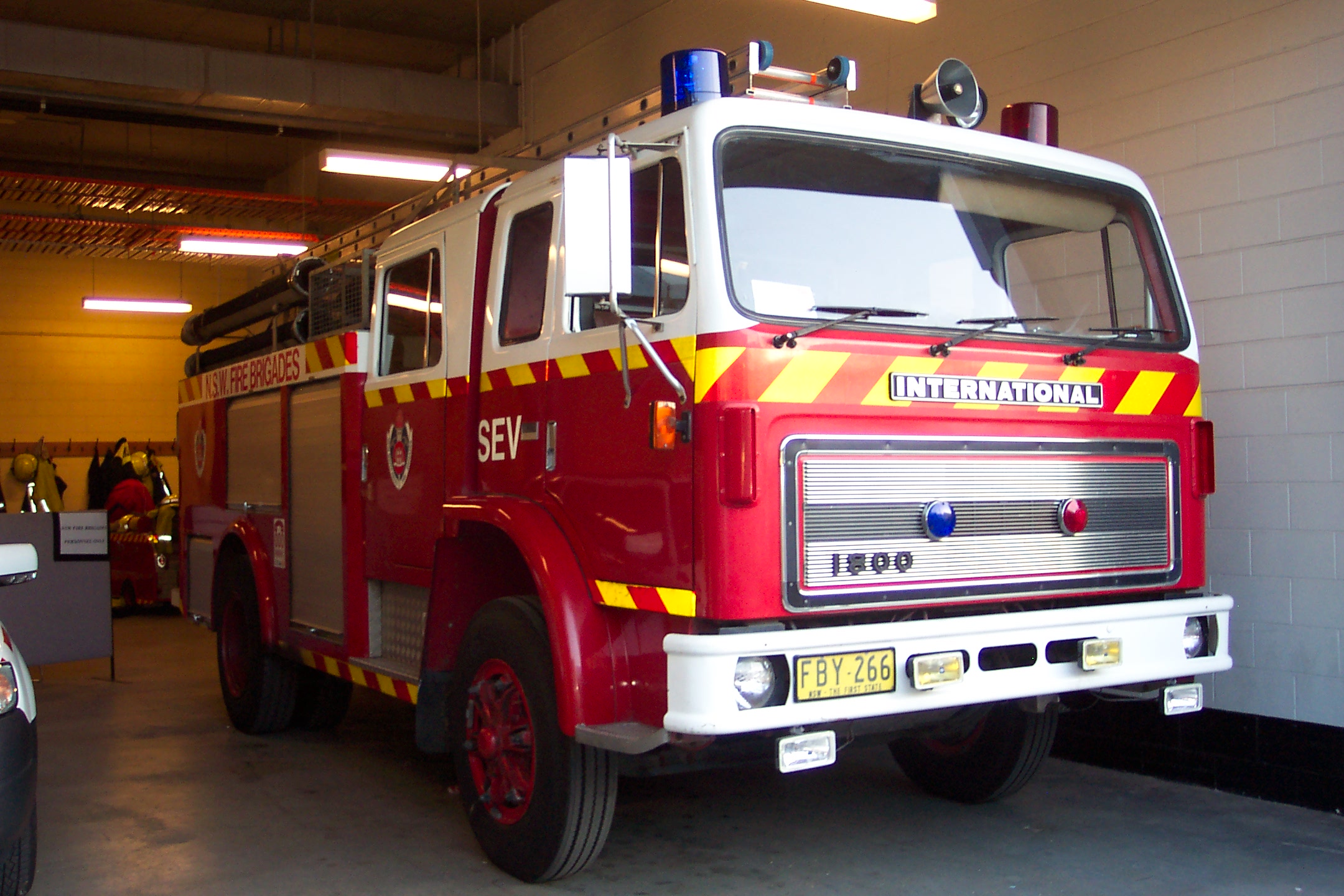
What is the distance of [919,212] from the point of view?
4.00 m

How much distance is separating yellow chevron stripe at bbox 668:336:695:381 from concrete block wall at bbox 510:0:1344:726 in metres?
3.00

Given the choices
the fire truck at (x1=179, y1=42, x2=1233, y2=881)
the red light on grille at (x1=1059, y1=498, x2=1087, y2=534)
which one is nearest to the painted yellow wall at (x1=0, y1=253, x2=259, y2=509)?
the fire truck at (x1=179, y1=42, x2=1233, y2=881)

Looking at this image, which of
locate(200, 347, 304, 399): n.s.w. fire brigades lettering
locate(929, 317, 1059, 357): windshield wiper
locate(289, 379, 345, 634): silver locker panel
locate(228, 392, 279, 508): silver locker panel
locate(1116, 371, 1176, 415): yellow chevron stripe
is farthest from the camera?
locate(228, 392, 279, 508): silver locker panel

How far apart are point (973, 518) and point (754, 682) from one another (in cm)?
92

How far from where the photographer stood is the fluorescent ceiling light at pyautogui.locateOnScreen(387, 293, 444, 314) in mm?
4996

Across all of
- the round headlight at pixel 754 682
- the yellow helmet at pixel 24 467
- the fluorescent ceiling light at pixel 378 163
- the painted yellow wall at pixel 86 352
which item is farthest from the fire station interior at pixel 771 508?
the painted yellow wall at pixel 86 352

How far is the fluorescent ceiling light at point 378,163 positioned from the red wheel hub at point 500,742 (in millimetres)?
5786

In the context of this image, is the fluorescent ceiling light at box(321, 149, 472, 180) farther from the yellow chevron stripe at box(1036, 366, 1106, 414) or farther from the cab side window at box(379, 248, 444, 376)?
the yellow chevron stripe at box(1036, 366, 1106, 414)

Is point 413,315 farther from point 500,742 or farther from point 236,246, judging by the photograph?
Result: point 236,246

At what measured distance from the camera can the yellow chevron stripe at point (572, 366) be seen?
3.97 m

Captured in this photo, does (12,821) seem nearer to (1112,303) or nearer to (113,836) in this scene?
(113,836)

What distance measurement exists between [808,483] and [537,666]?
1118 millimetres

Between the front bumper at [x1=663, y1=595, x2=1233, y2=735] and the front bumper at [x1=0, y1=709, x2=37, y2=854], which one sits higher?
the front bumper at [x1=663, y1=595, x2=1233, y2=735]

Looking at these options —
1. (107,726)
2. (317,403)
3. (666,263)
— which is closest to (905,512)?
(666,263)
